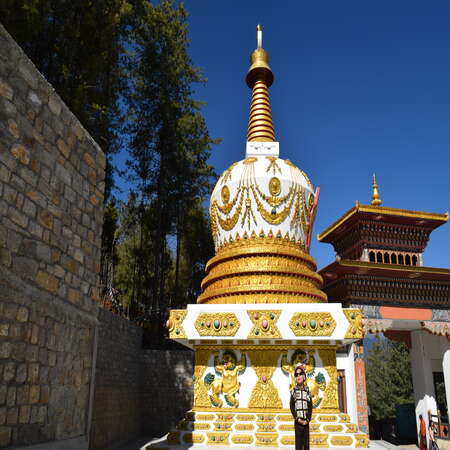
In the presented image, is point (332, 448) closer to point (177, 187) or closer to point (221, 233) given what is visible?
point (221, 233)

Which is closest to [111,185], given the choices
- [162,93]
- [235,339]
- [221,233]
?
[221,233]

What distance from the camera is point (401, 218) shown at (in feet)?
54.9

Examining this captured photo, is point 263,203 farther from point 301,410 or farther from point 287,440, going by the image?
point 301,410

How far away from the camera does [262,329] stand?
8789 mm

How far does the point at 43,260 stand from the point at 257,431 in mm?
5626

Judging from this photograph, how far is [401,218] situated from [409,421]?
24.1 ft

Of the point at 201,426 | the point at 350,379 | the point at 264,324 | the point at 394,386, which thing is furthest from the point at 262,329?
the point at 394,386

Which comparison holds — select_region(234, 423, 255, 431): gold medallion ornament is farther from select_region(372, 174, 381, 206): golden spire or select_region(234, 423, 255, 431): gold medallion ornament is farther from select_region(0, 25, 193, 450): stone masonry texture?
select_region(372, 174, 381, 206): golden spire

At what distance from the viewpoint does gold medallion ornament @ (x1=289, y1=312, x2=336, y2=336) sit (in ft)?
28.8

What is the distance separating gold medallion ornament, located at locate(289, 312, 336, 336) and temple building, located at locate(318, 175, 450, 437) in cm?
465

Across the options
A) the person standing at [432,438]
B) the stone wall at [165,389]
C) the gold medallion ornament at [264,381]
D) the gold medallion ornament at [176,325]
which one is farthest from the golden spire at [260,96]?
the person standing at [432,438]

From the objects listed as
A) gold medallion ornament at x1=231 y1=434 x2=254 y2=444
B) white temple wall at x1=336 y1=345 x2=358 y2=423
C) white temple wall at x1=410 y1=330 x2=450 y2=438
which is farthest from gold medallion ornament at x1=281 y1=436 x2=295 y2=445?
white temple wall at x1=410 y1=330 x2=450 y2=438

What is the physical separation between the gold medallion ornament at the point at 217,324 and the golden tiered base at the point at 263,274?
937 mm

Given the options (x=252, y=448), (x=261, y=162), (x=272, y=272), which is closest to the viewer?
(x=252, y=448)
